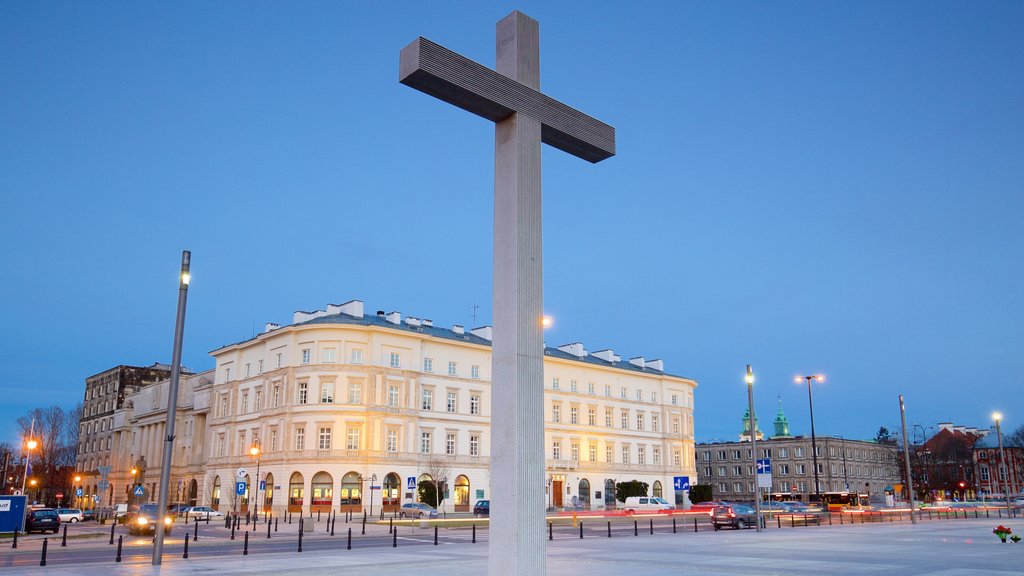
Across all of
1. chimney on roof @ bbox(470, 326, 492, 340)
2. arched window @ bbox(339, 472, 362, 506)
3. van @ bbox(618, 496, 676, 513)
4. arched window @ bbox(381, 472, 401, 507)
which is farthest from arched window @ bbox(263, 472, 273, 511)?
van @ bbox(618, 496, 676, 513)

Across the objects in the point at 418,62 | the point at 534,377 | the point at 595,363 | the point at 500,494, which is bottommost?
the point at 500,494

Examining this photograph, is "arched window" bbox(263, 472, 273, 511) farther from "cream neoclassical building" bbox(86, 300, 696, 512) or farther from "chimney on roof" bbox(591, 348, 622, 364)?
"chimney on roof" bbox(591, 348, 622, 364)

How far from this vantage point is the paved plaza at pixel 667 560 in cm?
1909

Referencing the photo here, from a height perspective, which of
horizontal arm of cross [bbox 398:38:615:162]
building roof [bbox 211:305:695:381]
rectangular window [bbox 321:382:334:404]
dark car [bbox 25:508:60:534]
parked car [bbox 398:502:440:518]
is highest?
building roof [bbox 211:305:695:381]

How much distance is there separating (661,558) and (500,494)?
12.4 metres

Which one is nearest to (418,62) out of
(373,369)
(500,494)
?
(500,494)

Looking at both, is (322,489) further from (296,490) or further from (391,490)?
(391,490)

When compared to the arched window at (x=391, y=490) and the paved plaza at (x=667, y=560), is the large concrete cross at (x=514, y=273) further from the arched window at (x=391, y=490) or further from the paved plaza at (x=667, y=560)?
the arched window at (x=391, y=490)

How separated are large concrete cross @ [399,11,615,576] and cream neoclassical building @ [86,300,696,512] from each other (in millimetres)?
57155

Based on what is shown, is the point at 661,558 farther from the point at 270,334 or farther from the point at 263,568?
the point at 270,334

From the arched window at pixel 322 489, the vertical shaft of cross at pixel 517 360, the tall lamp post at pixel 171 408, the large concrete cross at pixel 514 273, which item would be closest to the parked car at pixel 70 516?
the arched window at pixel 322 489

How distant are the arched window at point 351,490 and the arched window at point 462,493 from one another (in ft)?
37.6

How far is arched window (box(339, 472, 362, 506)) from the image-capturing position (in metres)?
74.4

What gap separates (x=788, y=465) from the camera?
132750 mm
